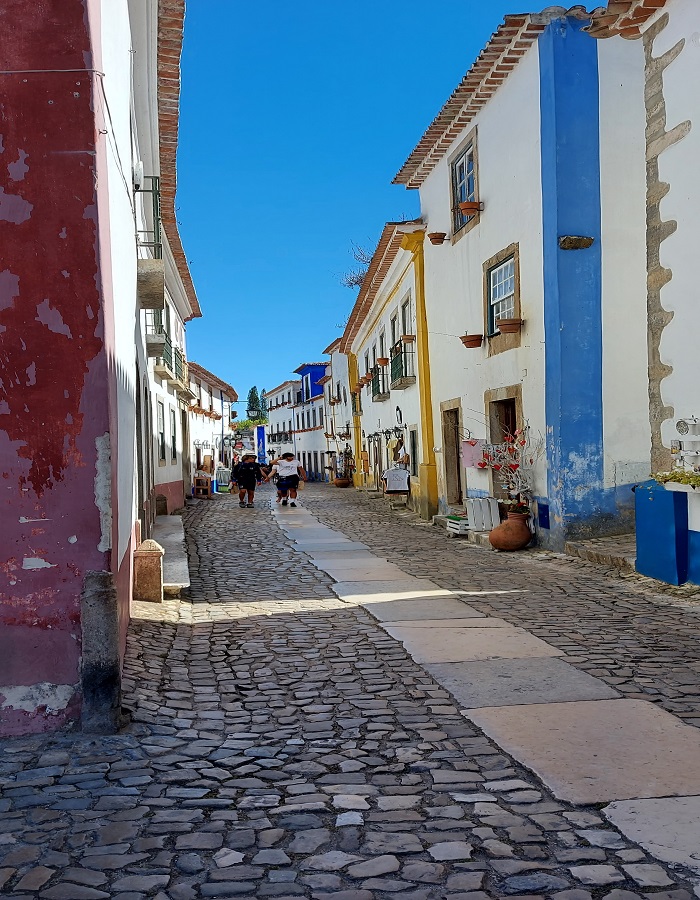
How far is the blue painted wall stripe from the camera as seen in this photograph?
399 inches

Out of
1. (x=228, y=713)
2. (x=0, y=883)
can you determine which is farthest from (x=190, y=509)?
(x=0, y=883)

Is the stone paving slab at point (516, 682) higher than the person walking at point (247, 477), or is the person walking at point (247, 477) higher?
the person walking at point (247, 477)

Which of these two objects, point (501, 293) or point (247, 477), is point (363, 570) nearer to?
point (501, 293)

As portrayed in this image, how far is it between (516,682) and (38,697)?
8.54 ft

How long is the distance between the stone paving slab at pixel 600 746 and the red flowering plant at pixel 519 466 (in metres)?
6.80

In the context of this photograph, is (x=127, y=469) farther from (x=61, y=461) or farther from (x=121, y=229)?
(x=61, y=461)

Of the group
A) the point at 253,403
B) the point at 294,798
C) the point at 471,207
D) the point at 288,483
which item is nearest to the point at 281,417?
the point at 253,403

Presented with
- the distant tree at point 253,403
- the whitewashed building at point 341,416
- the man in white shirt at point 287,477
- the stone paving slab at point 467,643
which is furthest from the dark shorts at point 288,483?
the distant tree at point 253,403

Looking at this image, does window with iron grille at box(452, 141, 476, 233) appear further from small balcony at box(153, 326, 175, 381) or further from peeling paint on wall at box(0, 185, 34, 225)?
peeling paint on wall at box(0, 185, 34, 225)

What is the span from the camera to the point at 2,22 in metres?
4.02

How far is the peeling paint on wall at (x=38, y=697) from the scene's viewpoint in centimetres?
394

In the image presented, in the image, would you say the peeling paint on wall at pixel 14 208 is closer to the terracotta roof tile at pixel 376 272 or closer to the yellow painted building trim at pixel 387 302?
the terracotta roof tile at pixel 376 272

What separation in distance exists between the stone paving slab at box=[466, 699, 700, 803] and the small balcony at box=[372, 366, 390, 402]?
56.4 ft

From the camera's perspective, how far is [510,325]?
36.7ft
